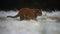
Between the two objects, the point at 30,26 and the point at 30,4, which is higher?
the point at 30,4

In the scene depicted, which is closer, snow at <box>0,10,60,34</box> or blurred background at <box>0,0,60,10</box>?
snow at <box>0,10,60,34</box>

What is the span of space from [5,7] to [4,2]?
0.20 ft

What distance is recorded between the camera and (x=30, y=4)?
1.67 meters

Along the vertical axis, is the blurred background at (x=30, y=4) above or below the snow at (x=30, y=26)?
above

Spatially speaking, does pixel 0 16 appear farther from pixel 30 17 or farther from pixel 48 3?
pixel 48 3

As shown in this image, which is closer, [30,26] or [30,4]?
[30,26]

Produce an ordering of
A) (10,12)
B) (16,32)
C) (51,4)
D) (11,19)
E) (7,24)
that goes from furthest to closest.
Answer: (51,4), (10,12), (11,19), (7,24), (16,32)

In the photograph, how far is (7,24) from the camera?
1.25m

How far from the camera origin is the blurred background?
1.66 metres

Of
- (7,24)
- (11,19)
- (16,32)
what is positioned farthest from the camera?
(11,19)

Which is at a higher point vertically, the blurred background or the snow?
the blurred background

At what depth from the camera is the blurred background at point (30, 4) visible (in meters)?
1.66

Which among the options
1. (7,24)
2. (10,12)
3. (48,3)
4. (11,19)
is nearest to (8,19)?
(11,19)

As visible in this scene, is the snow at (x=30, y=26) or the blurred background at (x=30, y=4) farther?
the blurred background at (x=30, y=4)
